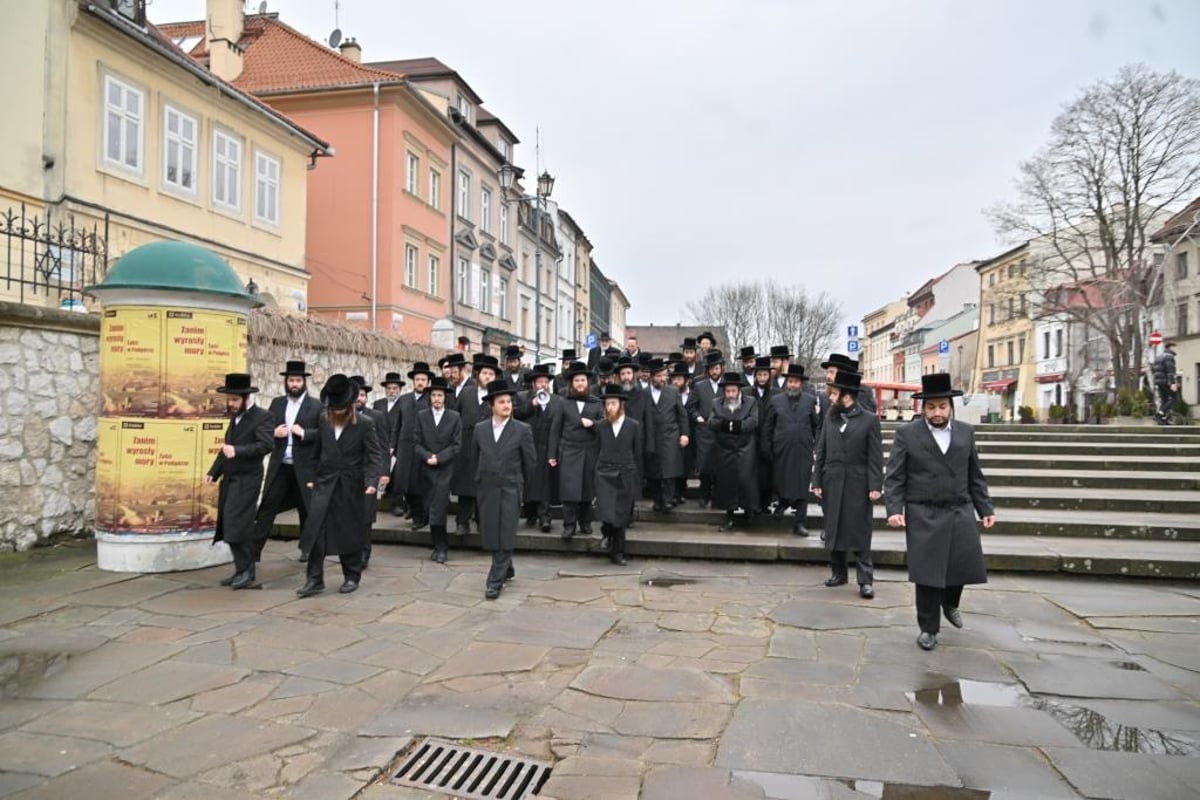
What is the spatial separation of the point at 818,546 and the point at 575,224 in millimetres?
47478

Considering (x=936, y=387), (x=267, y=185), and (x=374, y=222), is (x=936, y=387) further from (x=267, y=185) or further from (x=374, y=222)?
(x=374, y=222)

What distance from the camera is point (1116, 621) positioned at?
6488 millimetres

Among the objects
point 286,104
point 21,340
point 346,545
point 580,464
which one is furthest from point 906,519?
point 286,104

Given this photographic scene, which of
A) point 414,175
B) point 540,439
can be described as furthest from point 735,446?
point 414,175

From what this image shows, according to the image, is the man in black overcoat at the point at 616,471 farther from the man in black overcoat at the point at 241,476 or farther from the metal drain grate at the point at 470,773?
the metal drain grate at the point at 470,773

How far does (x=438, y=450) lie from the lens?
28.2ft

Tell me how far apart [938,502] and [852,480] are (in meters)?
1.51

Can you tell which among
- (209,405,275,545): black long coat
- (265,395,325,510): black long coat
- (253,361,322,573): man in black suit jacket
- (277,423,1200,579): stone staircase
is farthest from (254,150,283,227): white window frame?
(209,405,275,545): black long coat

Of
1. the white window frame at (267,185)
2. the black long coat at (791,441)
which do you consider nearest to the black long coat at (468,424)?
the black long coat at (791,441)

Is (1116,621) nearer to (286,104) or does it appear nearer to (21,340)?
(21,340)

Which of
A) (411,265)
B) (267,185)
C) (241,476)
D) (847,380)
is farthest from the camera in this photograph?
(411,265)

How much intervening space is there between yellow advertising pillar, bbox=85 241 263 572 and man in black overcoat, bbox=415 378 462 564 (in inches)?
84.9

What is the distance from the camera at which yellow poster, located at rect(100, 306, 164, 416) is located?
744cm

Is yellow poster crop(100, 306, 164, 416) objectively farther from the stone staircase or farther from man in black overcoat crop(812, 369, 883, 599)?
man in black overcoat crop(812, 369, 883, 599)
